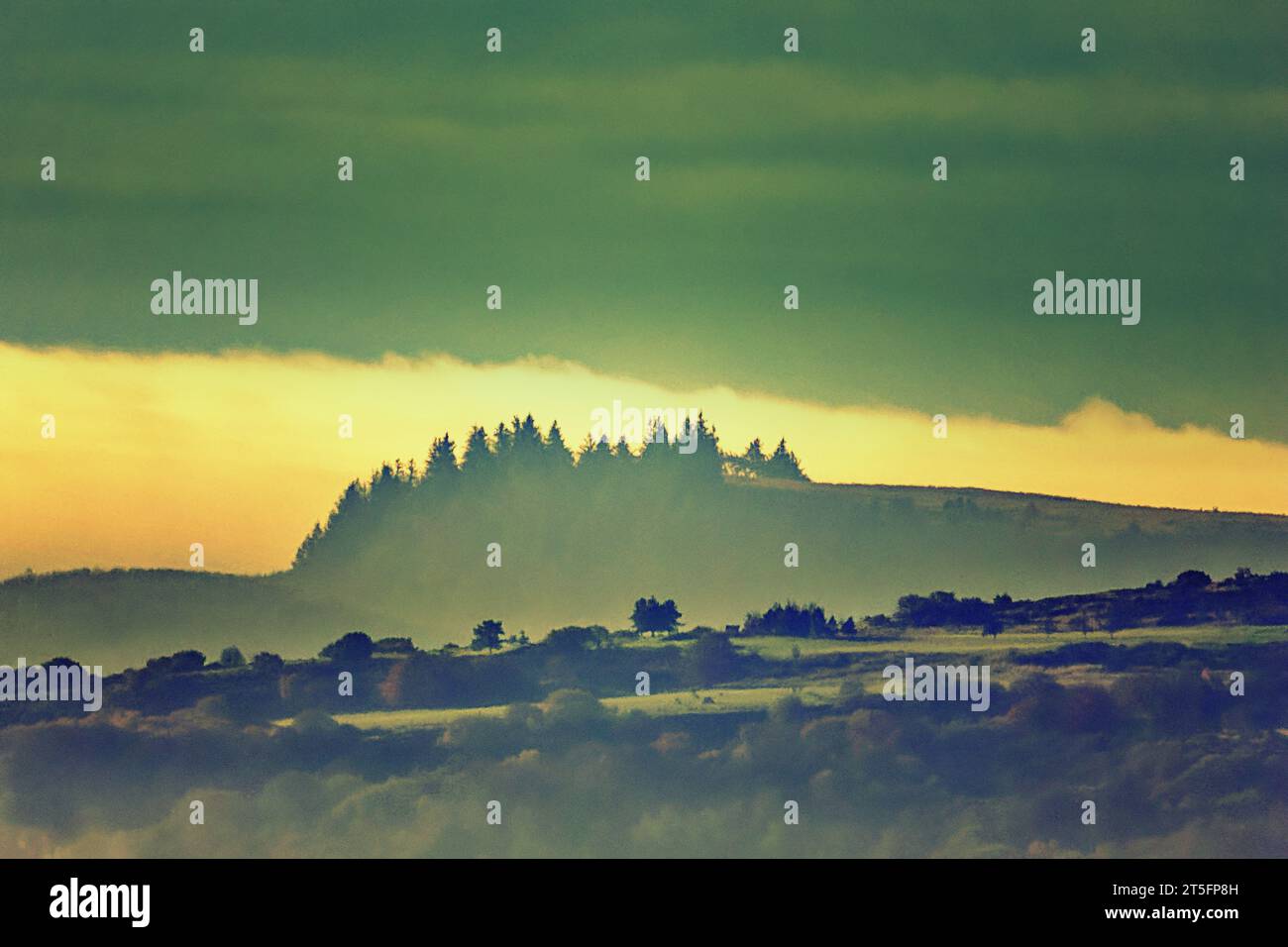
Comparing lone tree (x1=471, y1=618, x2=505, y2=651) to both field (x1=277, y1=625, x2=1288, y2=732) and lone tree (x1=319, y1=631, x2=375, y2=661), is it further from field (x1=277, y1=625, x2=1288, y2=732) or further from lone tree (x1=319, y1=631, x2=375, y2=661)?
lone tree (x1=319, y1=631, x2=375, y2=661)

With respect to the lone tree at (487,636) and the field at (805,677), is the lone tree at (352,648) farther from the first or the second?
the lone tree at (487,636)

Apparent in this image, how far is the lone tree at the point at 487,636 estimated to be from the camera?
18.2 metres

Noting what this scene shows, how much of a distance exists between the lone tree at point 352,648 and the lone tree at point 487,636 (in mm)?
1100

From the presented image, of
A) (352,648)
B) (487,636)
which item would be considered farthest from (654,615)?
(352,648)

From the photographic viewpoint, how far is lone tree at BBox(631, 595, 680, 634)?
59.6 ft

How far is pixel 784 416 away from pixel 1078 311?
324 cm

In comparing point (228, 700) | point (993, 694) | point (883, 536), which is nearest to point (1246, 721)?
point (993, 694)

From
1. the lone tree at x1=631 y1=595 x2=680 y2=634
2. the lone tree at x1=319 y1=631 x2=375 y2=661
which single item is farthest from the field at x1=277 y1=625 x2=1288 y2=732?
the lone tree at x1=319 y1=631 x2=375 y2=661

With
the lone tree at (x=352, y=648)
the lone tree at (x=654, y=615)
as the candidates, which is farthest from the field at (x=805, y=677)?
the lone tree at (x=352, y=648)

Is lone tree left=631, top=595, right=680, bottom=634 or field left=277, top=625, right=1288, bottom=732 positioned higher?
lone tree left=631, top=595, right=680, bottom=634

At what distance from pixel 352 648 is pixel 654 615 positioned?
317cm

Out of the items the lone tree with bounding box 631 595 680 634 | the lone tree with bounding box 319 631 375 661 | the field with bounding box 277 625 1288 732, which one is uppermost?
the lone tree with bounding box 631 595 680 634

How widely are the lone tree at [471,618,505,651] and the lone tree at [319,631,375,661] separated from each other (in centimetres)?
110

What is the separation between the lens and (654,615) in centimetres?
1820
